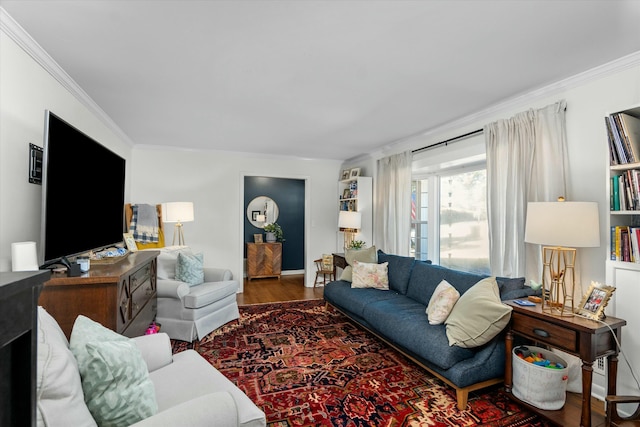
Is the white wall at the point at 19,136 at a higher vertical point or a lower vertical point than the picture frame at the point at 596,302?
higher

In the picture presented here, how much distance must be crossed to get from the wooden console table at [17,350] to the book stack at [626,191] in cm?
281

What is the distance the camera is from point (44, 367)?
0.90 m

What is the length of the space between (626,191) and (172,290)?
12.3ft

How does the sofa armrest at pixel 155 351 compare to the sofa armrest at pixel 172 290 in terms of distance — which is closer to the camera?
the sofa armrest at pixel 155 351

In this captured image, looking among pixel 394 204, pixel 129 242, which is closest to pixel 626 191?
pixel 394 204

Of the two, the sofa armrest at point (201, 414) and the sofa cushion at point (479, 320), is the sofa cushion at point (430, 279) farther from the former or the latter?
the sofa armrest at point (201, 414)

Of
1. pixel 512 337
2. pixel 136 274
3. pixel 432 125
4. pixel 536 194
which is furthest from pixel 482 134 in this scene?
pixel 136 274

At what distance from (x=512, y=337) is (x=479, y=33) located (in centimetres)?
204

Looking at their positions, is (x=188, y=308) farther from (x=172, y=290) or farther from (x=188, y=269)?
(x=188, y=269)

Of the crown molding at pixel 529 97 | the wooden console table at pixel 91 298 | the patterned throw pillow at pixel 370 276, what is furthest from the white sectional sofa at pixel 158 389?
the crown molding at pixel 529 97

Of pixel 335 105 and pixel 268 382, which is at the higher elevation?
pixel 335 105

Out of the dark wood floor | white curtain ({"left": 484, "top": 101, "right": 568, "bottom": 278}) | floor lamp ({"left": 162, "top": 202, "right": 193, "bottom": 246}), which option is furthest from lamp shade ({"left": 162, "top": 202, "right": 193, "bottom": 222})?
white curtain ({"left": 484, "top": 101, "right": 568, "bottom": 278})

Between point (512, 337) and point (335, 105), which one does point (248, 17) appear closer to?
point (335, 105)

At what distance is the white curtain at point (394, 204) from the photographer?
4.43m
